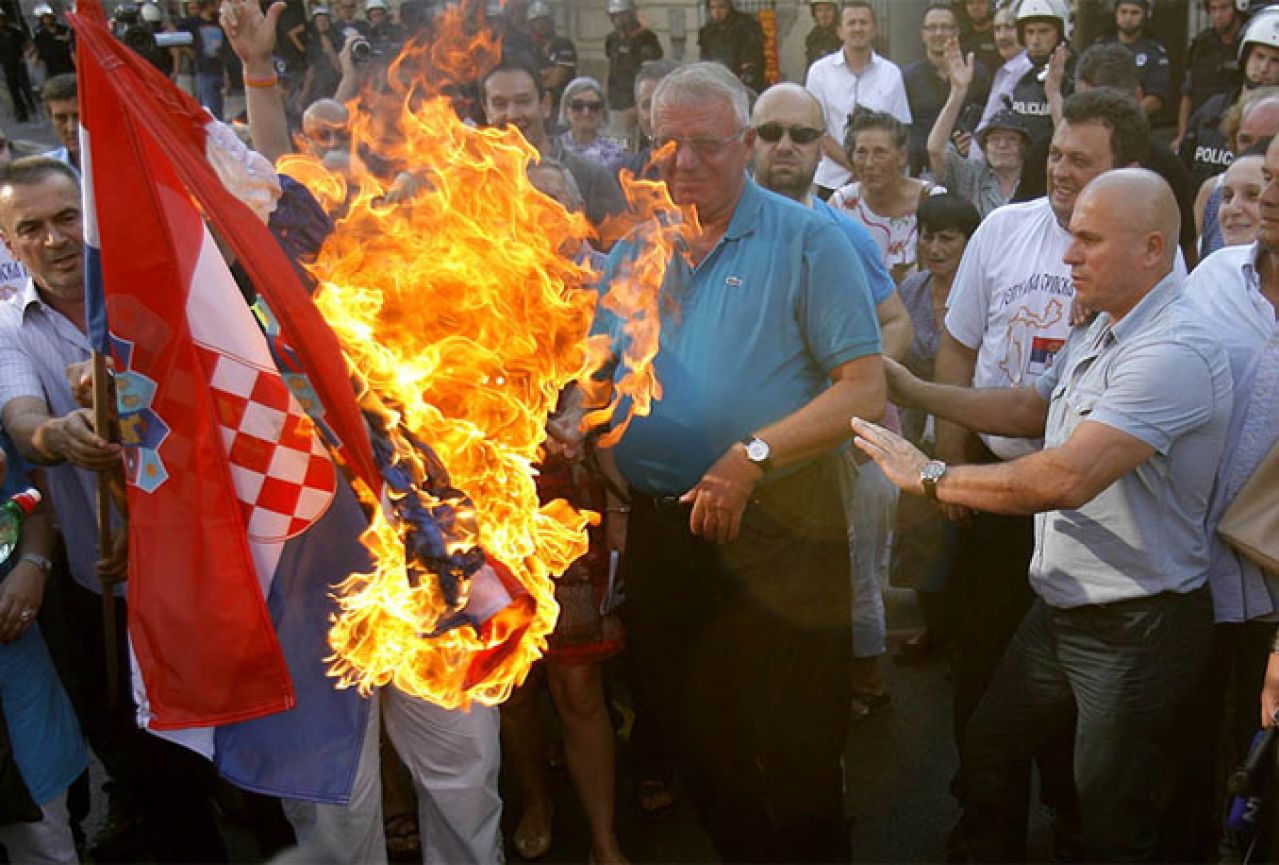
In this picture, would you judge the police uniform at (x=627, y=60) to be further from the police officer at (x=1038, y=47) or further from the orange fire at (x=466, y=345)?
the orange fire at (x=466, y=345)

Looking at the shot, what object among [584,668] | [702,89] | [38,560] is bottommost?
[584,668]

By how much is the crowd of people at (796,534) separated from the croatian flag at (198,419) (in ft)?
1.02

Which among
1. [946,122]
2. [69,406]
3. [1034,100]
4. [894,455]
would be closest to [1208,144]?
[1034,100]

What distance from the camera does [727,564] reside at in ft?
12.9

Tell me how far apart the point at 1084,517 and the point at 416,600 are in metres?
2.00

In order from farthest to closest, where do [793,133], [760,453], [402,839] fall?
[793,133] < [402,839] < [760,453]

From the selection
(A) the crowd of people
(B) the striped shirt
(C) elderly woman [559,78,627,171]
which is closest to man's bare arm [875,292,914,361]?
(A) the crowd of people

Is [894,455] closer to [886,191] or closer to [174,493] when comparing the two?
[174,493]

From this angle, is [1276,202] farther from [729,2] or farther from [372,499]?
[729,2]

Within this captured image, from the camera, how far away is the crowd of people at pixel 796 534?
140 inches

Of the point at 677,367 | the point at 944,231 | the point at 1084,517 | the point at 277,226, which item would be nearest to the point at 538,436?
the point at 677,367

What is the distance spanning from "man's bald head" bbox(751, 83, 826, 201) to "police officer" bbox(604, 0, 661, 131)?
321 inches

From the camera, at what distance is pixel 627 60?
540 inches

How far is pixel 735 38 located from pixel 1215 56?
542 centimetres
